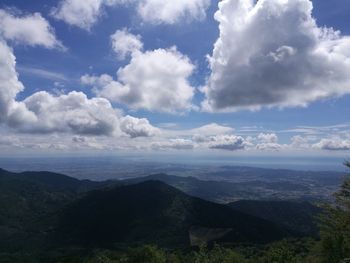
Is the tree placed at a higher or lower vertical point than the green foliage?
higher

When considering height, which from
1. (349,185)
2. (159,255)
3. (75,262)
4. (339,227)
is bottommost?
(75,262)

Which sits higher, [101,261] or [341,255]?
[341,255]

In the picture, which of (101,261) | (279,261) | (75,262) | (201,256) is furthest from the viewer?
(75,262)

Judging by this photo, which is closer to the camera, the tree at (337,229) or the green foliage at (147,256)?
the tree at (337,229)

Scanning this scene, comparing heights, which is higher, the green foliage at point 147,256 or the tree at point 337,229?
the tree at point 337,229

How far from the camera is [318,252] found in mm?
43562

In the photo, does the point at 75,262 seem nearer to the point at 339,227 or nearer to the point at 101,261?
the point at 101,261

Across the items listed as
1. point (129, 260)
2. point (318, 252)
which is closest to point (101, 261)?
point (129, 260)

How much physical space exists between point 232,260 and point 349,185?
63.9m

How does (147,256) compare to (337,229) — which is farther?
(147,256)

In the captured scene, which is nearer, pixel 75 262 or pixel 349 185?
pixel 349 185

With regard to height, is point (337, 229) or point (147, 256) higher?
point (337, 229)

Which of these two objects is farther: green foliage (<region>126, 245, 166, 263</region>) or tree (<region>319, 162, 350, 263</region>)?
green foliage (<region>126, 245, 166, 263</region>)

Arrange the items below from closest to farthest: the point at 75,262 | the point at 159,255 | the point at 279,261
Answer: the point at 279,261
the point at 159,255
the point at 75,262
